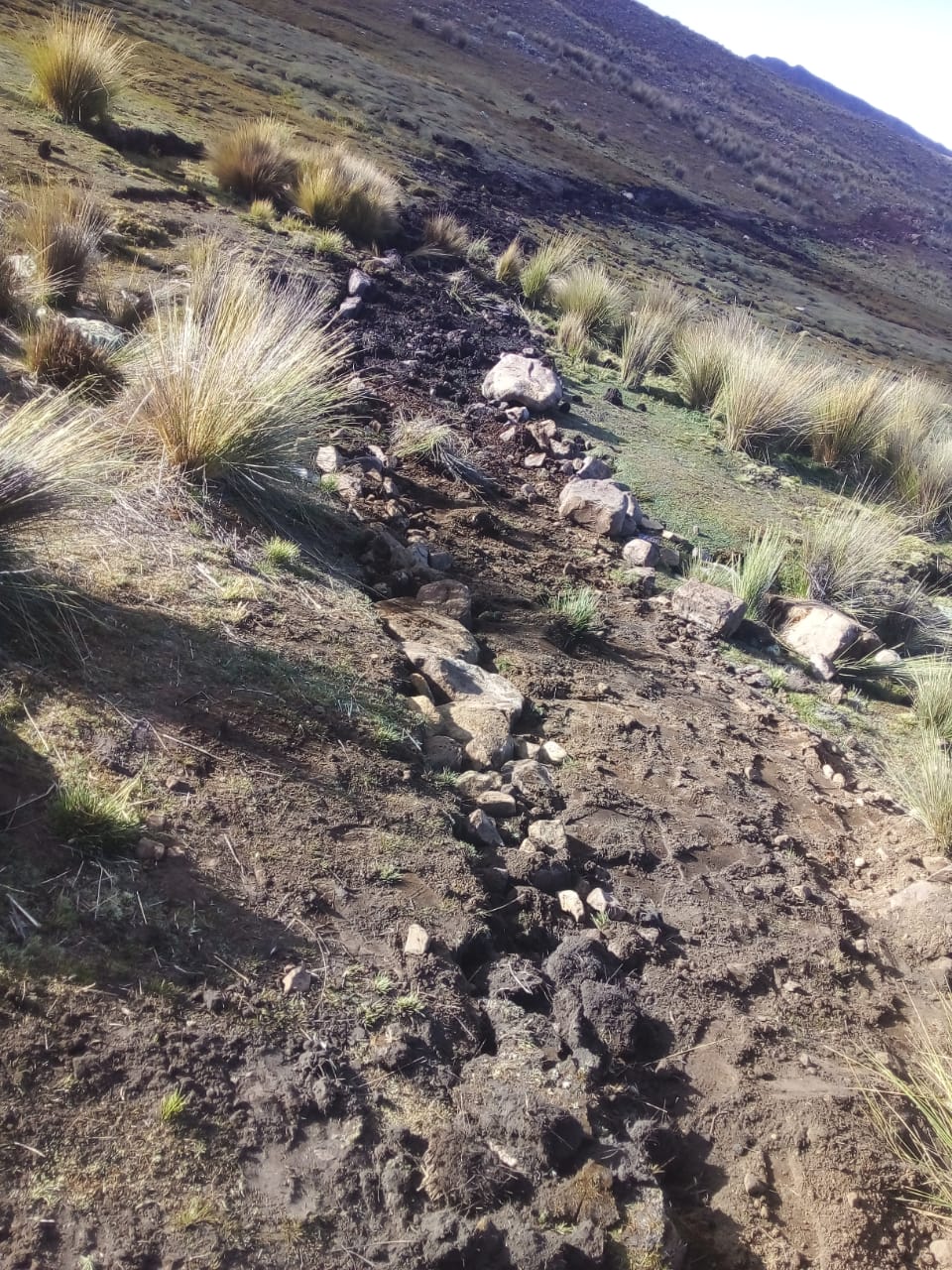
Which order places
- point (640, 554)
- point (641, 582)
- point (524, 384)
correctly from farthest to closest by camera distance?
point (524, 384) < point (640, 554) < point (641, 582)

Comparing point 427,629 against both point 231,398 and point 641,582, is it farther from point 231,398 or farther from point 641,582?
point 641,582

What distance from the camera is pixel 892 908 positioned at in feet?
10.2

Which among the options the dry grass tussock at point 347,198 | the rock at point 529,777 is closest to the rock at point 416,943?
the rock at point 529,777

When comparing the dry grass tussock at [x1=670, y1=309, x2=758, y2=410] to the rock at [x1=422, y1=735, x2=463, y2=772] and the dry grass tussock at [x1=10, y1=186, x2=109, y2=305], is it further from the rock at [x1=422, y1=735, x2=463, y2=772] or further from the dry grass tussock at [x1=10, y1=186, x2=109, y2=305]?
the rock at [x1=422, y1=735, x2=463, y2=772]

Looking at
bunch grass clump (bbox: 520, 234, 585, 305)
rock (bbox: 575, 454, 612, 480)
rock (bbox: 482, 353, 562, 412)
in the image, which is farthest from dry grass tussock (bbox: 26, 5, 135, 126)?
rock (bbox: 575, 454, 612, 480)

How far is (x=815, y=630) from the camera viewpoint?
4.96 m

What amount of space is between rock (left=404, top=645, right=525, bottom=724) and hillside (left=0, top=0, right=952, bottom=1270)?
20 mm

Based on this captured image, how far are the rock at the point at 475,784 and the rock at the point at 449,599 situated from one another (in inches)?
39.2

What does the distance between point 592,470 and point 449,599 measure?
2.38m

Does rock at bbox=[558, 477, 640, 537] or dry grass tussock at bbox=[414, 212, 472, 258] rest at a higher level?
dry grass tussock at bbox=[414, 212, 472, 258]

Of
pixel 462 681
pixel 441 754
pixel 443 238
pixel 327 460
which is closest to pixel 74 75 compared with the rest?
pixel 443 238

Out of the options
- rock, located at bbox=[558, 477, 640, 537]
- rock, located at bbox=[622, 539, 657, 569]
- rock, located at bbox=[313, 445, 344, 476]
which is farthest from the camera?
rock, located at bbox=[558, 477, 640, 537]

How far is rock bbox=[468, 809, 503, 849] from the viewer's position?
8.99 feet

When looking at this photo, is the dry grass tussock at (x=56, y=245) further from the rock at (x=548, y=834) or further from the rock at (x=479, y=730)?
the rock at (x=548, y=834)
